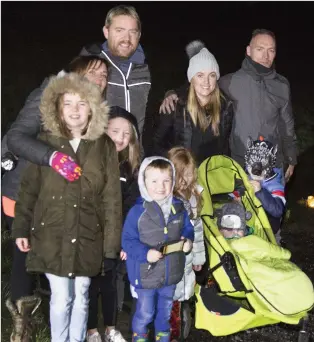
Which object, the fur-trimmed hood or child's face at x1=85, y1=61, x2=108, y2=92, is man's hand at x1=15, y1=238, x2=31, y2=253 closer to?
the fur-trimmed hood

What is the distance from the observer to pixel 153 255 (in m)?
3.98

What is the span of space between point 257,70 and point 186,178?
1.46 meters

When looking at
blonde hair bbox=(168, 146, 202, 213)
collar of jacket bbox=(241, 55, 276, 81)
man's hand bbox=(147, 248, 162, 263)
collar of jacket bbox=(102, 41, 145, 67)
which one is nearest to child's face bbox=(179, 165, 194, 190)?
blonde hair bbox=(168, 146, 202, 213)

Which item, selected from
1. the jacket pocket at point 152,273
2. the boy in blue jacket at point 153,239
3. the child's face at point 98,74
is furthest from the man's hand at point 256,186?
the child's face at point 98,74

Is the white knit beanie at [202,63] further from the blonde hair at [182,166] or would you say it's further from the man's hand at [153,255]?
the man's hand at [153,255]

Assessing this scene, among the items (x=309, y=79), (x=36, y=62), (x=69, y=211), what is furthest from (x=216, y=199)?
(x=309, y=79)

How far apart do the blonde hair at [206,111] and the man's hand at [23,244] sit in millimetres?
1733

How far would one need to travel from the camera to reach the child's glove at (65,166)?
373 cm

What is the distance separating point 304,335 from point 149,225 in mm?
1454

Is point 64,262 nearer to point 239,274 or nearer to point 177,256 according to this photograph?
point 177,256

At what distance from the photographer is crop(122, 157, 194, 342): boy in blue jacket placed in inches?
160

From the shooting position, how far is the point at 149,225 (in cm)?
409

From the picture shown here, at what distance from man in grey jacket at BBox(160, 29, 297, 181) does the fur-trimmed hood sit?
71.3 inches

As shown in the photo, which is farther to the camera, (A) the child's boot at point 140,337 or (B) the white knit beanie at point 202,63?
(B) the white knit beanie at point 202,63
